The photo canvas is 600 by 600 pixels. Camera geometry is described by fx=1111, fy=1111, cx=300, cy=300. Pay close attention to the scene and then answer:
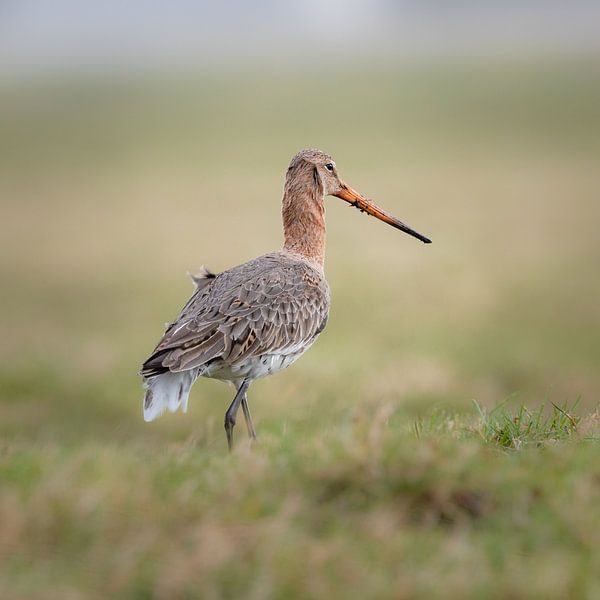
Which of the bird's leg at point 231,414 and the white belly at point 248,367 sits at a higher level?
the white belly at point 248,367

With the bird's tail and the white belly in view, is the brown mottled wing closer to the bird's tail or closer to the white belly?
the white belly

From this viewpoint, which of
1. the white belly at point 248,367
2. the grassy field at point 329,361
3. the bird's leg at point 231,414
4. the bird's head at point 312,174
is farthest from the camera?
the bird's head at point 312,174

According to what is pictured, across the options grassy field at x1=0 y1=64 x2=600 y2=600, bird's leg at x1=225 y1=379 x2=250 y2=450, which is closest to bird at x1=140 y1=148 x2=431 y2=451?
bird's leg at x1=225 y1=379 x2=250 y2=450

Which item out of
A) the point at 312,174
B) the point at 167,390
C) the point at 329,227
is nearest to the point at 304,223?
the point at 312,174

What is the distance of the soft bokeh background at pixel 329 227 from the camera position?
1310 centimetres

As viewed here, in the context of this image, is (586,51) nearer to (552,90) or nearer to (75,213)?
(552,90)

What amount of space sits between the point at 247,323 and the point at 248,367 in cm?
33

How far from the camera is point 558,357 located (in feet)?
51.3

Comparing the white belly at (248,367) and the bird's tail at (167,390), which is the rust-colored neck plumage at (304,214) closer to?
the white belly at (248,367)

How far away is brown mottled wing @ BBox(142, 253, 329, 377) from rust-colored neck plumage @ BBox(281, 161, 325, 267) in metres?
0.46

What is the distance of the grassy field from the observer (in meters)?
4.41

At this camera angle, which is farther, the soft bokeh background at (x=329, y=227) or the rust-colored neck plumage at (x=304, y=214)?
the soft bokeh background at (x=329, y=227)

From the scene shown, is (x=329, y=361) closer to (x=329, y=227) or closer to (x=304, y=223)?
(x=304, y=223)

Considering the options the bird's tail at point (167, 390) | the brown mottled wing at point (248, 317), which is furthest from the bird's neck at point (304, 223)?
the bird's tail at point (167, 390)
